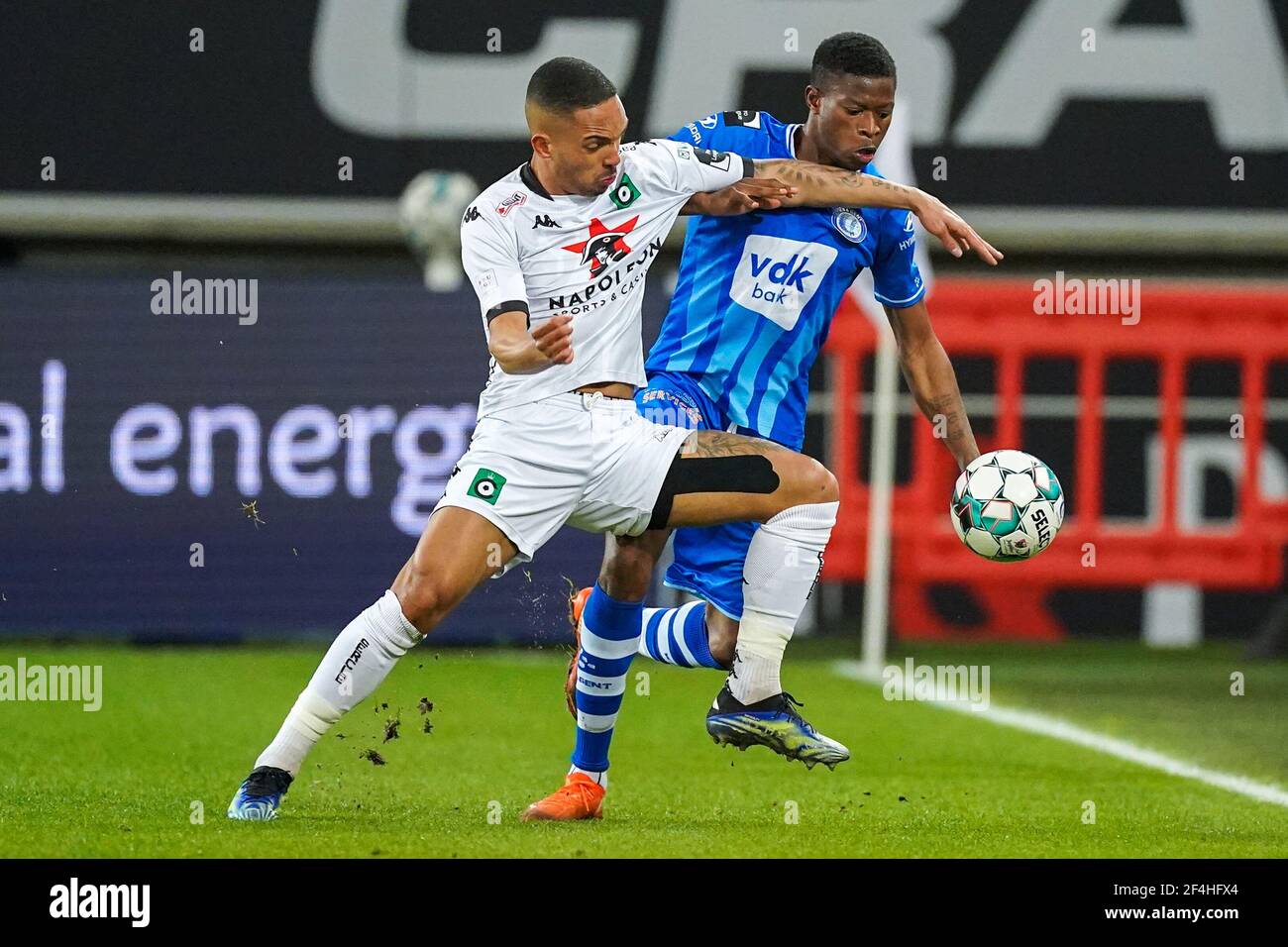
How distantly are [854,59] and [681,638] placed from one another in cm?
193

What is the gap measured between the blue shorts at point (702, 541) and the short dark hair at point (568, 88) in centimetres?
112

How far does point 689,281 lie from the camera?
6742 millimetres

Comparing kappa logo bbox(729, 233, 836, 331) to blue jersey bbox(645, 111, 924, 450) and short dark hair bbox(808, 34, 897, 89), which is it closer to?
blue jersey bbox(645, 111, 924, 450)

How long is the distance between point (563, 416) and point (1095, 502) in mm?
8006

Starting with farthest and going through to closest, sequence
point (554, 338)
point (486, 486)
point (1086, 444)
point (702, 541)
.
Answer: point (1086, 444), point (702, 541), point (486, 486), point (554, 338)

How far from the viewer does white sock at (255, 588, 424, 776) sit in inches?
224

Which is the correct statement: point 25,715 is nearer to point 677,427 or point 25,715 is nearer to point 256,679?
point 256,679

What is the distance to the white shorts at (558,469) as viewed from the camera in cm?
574

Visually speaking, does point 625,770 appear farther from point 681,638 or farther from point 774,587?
point 774,587

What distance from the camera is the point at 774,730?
600 centimetres

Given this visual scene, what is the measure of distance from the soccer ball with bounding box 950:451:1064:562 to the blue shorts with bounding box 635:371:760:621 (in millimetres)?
673

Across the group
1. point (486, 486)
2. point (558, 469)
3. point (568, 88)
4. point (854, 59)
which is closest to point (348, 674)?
point (486, 486)

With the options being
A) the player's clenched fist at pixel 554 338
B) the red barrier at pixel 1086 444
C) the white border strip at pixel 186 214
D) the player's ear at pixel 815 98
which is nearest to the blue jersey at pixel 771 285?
the player's ear at pixel 815 98

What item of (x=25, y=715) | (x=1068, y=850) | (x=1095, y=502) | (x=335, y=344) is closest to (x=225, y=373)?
(x=335, y=344)
